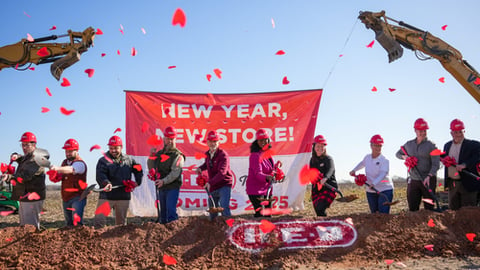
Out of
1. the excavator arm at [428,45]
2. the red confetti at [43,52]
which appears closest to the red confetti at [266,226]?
the excavator arm at [428,45]

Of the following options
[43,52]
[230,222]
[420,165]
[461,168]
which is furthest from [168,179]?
[43,52]

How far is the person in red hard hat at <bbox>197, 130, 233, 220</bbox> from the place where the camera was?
5711 mm

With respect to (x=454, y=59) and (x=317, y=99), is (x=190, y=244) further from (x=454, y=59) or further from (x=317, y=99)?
(x=454, y=59)

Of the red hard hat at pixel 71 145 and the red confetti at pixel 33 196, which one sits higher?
the red hard hat at pixel 71 145

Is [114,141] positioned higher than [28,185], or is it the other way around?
[114,141]

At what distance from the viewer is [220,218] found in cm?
500

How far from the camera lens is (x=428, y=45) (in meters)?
8.95

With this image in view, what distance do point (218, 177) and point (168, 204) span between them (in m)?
0.82

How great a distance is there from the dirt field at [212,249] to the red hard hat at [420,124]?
144 cm

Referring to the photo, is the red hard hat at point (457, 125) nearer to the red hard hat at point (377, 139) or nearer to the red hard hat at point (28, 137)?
the red hard hat at point (377, 139)

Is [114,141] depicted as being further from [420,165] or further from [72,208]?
[420,165]

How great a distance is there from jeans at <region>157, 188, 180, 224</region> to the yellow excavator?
4360 millimetres

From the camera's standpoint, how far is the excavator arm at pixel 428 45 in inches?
348

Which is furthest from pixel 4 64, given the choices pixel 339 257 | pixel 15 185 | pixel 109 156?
pixel 339 257
